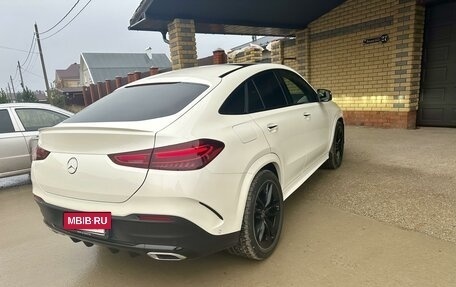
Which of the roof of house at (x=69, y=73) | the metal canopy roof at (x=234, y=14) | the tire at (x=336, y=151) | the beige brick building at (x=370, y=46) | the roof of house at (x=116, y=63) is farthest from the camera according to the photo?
the roof of house at (x=69, y=73)

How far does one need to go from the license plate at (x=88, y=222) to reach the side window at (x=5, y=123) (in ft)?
12.2

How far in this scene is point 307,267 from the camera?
7.86ft

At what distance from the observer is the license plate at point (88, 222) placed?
2.01 metres

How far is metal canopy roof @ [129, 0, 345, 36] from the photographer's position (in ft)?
20.0

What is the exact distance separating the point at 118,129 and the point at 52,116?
13.6ft

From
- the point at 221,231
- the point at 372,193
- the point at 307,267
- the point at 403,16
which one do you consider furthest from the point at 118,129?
the point at 403,16

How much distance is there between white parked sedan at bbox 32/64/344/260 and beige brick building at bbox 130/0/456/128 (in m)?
4.12

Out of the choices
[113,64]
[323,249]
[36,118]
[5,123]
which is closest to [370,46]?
[323,249]

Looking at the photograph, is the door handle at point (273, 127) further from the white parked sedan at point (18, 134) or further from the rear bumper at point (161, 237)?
the white parked sedan at point (18, 134)

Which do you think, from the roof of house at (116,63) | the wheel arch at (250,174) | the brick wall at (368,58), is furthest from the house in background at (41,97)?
the wheel arch at (250,174)

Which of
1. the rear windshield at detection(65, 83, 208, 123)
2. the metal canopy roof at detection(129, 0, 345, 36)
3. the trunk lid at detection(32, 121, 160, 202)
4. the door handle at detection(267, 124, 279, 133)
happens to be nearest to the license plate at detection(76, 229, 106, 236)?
the trunk lid at detection(32, 121, 160, 202)

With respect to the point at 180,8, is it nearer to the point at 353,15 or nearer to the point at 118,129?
the point at 353,15

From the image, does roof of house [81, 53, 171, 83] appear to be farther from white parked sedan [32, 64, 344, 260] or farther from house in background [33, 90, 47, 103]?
white parked sedan [32, 64, 344, 260]

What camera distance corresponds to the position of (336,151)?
15.1 feet
